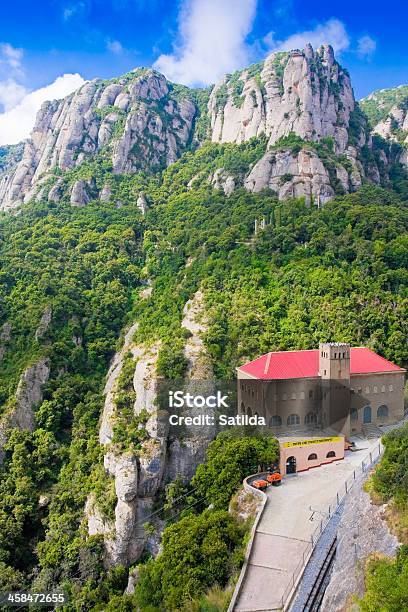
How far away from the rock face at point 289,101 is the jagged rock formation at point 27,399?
4886cm

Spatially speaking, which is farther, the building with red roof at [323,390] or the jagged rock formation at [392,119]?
the jagged rock formation at [392,119]

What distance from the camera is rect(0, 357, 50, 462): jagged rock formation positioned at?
44.1m

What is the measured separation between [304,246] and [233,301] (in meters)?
10.4

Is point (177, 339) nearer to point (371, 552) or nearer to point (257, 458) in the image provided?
point (257, 458)

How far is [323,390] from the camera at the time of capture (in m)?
36.7

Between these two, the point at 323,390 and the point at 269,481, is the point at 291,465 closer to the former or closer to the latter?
the point at 269,481

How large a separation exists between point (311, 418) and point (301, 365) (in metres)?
3.63

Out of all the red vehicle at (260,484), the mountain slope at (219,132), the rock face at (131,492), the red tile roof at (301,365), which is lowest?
the rock face at (131,492)

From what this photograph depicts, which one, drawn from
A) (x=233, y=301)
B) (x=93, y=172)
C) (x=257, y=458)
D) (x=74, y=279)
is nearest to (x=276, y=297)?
(x=233, y=301)

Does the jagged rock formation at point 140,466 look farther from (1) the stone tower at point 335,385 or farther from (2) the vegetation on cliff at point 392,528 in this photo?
(2) the vegetation on cliff at point 392,528

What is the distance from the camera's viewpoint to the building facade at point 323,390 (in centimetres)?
3603

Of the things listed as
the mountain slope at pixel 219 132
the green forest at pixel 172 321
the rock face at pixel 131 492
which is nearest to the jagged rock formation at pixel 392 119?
the mountain slope at pixel 219 132

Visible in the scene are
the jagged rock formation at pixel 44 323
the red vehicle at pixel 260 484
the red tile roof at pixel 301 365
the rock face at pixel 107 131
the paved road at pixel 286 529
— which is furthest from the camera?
the rock face at pixel 107 131

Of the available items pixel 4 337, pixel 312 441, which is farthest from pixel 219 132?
pixel 312 441
